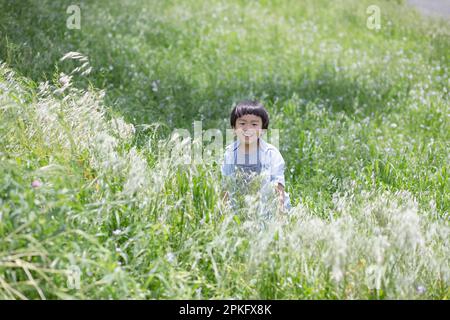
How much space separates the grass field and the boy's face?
37 centimetres

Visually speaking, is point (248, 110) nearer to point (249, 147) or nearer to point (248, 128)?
point (248, 128)

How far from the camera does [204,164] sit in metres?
4.38

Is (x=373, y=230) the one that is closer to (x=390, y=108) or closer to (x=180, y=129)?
(x=180, y=129)

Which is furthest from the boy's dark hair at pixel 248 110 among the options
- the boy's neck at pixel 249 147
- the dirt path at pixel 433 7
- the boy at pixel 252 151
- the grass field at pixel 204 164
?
the dirt path at pixel 433 7

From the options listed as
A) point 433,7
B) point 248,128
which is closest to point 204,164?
point 248,128

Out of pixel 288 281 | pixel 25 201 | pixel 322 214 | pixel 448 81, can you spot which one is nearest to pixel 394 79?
pixel 448 81

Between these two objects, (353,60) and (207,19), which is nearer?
(353,60)

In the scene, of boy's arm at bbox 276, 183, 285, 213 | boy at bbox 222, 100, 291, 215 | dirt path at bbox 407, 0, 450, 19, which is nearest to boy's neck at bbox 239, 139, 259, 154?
boy at bbox 222, 100, 291, 215

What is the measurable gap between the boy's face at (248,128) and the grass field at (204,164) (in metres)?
0.37

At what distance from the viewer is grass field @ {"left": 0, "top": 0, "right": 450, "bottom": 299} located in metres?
3.38

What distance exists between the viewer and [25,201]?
10.6 ft

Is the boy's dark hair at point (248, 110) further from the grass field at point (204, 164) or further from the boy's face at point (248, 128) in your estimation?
the grass field at point (204, 164)

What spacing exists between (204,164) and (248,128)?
0.57 metres
